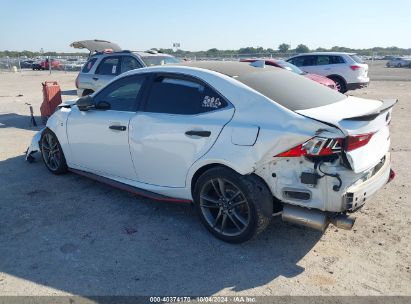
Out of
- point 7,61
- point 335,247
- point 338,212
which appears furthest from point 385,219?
point 7,61

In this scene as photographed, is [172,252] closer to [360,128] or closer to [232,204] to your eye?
[232,204]

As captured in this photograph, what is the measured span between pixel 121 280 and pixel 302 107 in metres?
2.20

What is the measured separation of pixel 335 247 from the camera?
3744 millimetres

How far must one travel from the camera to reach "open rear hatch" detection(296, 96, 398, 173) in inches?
125

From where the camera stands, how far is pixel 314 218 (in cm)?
333

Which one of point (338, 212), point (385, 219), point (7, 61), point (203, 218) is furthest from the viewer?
point (7, 61)

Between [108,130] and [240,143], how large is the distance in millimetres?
1906

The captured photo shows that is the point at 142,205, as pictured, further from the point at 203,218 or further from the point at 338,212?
the point at 338,212

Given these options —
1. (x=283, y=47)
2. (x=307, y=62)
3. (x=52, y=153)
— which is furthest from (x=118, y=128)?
(x=283, y=47)

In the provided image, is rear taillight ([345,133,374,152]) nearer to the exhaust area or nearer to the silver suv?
the exhaust area

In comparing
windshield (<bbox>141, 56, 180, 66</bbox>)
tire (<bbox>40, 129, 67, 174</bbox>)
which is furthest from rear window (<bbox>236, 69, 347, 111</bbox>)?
windshield (<bbox>141, 56, 180, 66</bbox>)

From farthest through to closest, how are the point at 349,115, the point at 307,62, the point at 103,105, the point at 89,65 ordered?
the point at 307,62
the point at 89,65
the point at 103,105
the point at 349,115

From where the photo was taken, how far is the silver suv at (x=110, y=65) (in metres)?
9.92

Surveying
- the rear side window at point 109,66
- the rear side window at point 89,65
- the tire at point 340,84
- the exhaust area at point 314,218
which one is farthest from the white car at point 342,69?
the exhaust area at point 314,218
